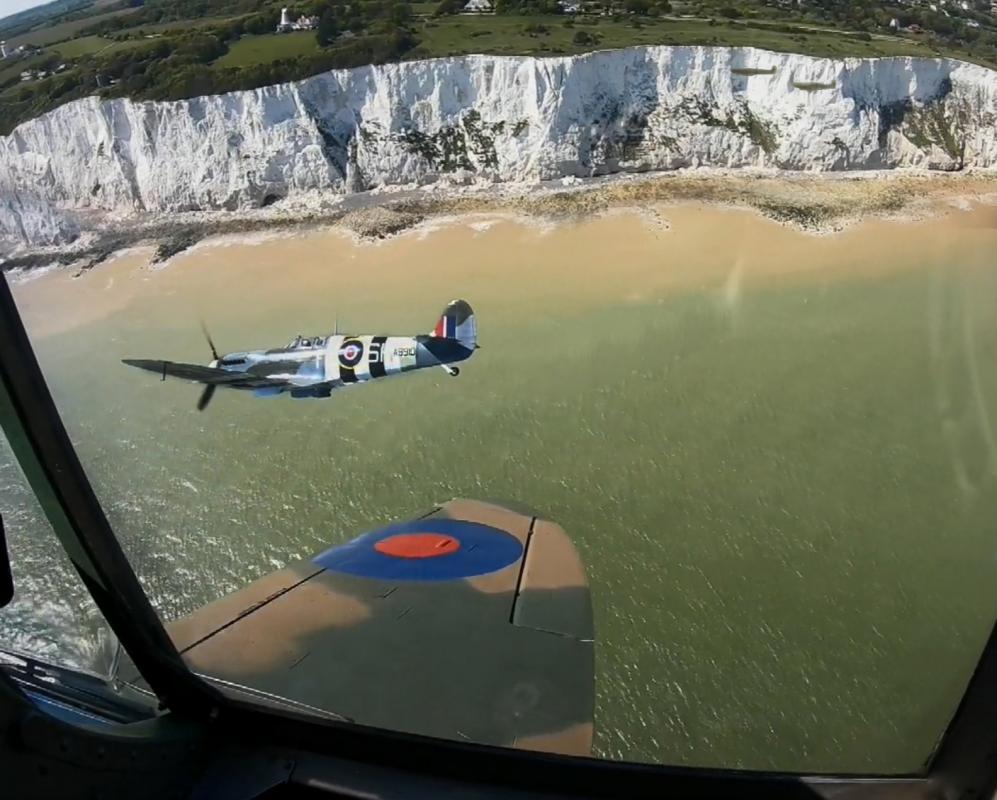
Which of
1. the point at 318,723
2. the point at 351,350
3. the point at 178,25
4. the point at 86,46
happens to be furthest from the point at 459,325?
the point at 318,723

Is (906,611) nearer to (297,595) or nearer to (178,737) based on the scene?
(297,595)

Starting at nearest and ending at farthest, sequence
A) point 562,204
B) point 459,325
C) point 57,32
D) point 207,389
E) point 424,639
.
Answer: point 424,639 < point 57,32 < point 207,389 < point 459,325 < point 562,204

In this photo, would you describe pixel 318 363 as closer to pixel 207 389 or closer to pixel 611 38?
pixel 207 389

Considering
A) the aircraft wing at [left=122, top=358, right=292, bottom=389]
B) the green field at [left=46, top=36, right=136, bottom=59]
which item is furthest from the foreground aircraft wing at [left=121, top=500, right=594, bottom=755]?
the green field at [left=46, top=36, right=136, bottom=59]

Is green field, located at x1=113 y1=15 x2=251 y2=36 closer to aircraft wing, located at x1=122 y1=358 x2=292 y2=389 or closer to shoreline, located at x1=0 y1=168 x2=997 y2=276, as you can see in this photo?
shoreline, located at x1=0 y1=168 x2=997 y2=276

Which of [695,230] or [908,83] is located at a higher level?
[908,83]

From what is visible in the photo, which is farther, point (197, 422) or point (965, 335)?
point (197, 422)

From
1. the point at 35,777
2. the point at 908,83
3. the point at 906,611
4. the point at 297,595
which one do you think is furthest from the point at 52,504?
the point at 908,83
